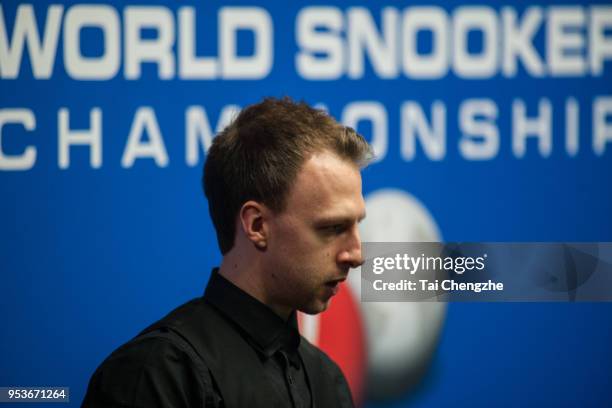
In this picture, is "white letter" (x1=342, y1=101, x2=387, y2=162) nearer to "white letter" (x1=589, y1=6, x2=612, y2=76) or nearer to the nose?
"white letter" (x1=589, y1=6, x2=612, y2=76)

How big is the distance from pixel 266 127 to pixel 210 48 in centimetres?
111

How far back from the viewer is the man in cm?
150

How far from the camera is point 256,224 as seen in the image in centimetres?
155

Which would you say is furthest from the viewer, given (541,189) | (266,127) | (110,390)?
(541,189)

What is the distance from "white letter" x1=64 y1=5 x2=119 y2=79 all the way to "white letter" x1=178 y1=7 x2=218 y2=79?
20cm

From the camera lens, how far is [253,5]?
8.70 ft

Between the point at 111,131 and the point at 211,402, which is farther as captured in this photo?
the point at 111,131

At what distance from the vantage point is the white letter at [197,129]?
2.62 meters

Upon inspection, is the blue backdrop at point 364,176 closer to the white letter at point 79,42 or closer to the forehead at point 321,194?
the white letter at point 79,42

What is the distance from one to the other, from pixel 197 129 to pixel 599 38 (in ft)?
4.17

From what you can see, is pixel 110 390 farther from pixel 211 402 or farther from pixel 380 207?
pixel 380 207

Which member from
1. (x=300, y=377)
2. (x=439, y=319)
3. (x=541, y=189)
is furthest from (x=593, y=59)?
(x=300, y=377)

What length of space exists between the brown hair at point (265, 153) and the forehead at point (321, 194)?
0.02 m

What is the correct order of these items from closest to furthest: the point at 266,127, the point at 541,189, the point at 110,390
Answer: the point at 110,390 → the point at 266,127 → the point at 541,189
